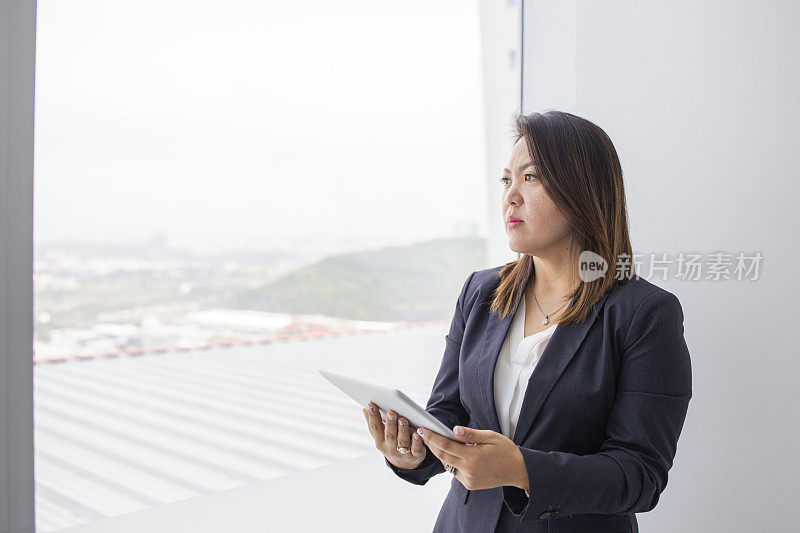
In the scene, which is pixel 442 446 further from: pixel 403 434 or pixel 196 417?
pixel 196 417

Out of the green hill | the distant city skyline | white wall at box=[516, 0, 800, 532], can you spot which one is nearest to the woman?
white wall at box=[516, 0, 800, 532]

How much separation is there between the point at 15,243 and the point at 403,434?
1.01 meters

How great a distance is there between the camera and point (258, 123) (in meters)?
2.26

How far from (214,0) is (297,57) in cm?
37

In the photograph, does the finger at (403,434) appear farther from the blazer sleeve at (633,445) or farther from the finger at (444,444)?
the blazer sleeve at (633,445)

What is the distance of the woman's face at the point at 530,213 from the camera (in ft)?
4.41

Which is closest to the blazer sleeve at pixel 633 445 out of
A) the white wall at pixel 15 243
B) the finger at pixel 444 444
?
the finger at pixel 444 444

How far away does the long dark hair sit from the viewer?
1320mm

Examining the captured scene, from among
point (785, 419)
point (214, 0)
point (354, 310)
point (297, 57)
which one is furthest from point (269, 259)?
point (785, 419)

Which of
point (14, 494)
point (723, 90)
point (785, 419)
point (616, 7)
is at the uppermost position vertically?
point (616, 7)

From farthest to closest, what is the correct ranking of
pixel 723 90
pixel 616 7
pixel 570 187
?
1. pixel 616 7
2. pixel 723 90
3. pixel 570 187

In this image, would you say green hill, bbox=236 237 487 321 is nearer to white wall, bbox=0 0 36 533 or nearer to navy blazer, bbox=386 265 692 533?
white wall, bbox=0 0 36 533

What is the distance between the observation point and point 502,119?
2.62 meters

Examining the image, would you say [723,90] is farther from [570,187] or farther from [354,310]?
[354,310]
